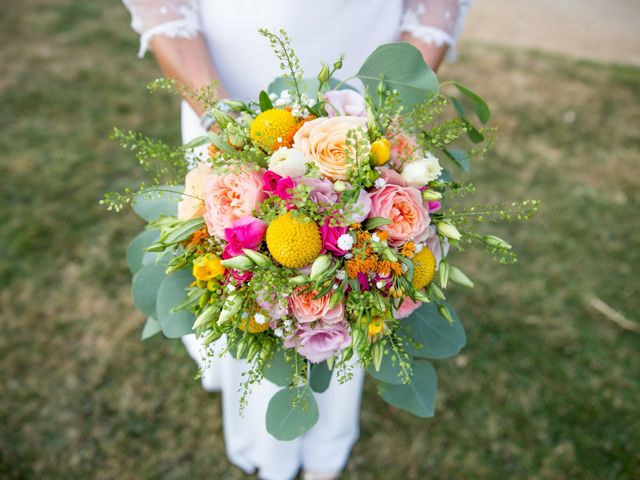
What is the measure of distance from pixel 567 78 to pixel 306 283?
4272mm

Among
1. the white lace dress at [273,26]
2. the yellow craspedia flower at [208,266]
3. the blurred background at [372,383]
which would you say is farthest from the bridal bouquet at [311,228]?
the blurred background at [372,383]

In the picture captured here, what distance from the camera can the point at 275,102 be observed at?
3.89 ft

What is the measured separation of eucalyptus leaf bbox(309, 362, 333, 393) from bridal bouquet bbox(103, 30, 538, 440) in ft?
0.23

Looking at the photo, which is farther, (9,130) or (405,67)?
(9,130)

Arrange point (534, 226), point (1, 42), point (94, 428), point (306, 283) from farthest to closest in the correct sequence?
point (1, 42), point (534, 226), point (94, 428), point (306, 283)

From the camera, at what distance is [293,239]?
979 mm

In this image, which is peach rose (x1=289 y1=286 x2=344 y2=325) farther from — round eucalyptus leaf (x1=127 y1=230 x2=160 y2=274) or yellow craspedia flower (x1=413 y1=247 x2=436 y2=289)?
round eucalyptus leaf (x1=127 y1=230 x2=160 y2=274)

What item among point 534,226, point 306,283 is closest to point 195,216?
point 306,283

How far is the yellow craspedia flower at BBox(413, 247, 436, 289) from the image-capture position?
1.07m

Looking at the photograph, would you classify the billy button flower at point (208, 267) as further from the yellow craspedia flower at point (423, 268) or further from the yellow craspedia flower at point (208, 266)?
the yellow craspedia flower at point (423, 268)

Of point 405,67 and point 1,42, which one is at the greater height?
point 405,67

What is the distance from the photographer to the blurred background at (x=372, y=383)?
2.23 metres

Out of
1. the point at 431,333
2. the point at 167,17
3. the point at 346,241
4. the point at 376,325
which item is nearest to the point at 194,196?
the point at 346,241

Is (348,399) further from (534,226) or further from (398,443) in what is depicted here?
(534,226)
